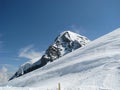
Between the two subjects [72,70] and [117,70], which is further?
[72,70]

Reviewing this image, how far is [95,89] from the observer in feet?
70.7

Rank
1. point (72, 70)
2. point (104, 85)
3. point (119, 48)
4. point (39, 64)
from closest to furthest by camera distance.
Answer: point (104, 85), point (72, 70), point (119, 48), point (39, 64)

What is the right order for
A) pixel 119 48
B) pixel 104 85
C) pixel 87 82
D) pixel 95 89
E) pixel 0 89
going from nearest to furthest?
pixel 0 89, pixel 95 89, pixel 104 85, pixel 87 82, pixel 119 48

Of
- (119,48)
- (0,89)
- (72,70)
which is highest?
(119,48)

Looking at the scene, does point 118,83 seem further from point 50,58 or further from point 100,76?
point 50,58

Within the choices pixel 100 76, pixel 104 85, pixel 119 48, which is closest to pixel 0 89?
pixel 104 85

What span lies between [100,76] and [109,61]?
22.6 feet

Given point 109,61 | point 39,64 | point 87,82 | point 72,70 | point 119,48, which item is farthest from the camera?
point 39,64

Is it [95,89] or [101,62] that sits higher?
[101,62]

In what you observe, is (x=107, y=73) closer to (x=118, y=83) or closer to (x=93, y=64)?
(x=118, y=83)

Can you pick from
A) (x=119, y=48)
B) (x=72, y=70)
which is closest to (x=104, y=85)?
(x=72, y=70)

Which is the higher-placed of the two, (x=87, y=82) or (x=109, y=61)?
(x=109, y=61)

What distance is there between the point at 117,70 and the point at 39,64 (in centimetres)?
16655

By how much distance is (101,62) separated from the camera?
37125 millimetres
